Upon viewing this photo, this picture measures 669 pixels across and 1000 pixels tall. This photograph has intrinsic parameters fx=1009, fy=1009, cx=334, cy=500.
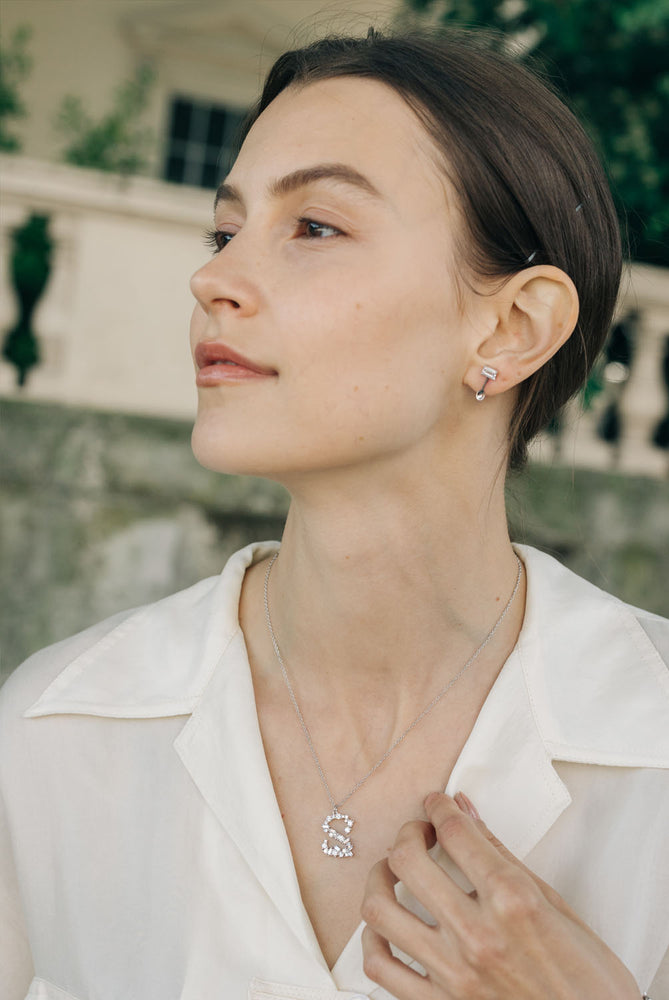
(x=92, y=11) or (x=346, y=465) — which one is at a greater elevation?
(x=346, y=465)

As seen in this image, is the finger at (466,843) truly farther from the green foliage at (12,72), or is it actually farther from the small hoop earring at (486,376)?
the green foliage at (12,72)

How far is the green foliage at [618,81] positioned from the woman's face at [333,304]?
Result: 3623 millimetres

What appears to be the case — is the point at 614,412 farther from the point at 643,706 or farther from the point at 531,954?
the point at 531,954

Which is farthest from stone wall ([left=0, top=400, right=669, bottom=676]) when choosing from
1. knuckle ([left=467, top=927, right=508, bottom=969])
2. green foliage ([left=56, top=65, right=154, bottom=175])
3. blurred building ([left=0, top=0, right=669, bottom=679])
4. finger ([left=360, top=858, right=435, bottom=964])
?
green foliage ([left=56, top=65, right=154, bottom=175])

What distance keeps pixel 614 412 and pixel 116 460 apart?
8.00 ft

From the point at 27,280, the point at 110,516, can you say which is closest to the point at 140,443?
the point at 110,516

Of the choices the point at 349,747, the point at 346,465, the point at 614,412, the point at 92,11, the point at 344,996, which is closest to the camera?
the point at 344,996

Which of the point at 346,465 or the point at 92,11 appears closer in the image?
the point at 346,465

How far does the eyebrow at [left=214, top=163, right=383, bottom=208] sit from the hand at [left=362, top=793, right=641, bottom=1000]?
1.01 m

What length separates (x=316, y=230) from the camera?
1656 millimetres

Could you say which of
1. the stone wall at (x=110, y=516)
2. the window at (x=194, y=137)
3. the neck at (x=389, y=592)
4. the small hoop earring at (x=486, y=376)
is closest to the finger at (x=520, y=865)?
the neck at (x=389, y=592)

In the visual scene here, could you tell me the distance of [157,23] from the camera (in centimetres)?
995

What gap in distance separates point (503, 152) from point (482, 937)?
48.4 inches

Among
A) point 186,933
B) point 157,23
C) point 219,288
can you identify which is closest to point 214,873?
point 186,933
